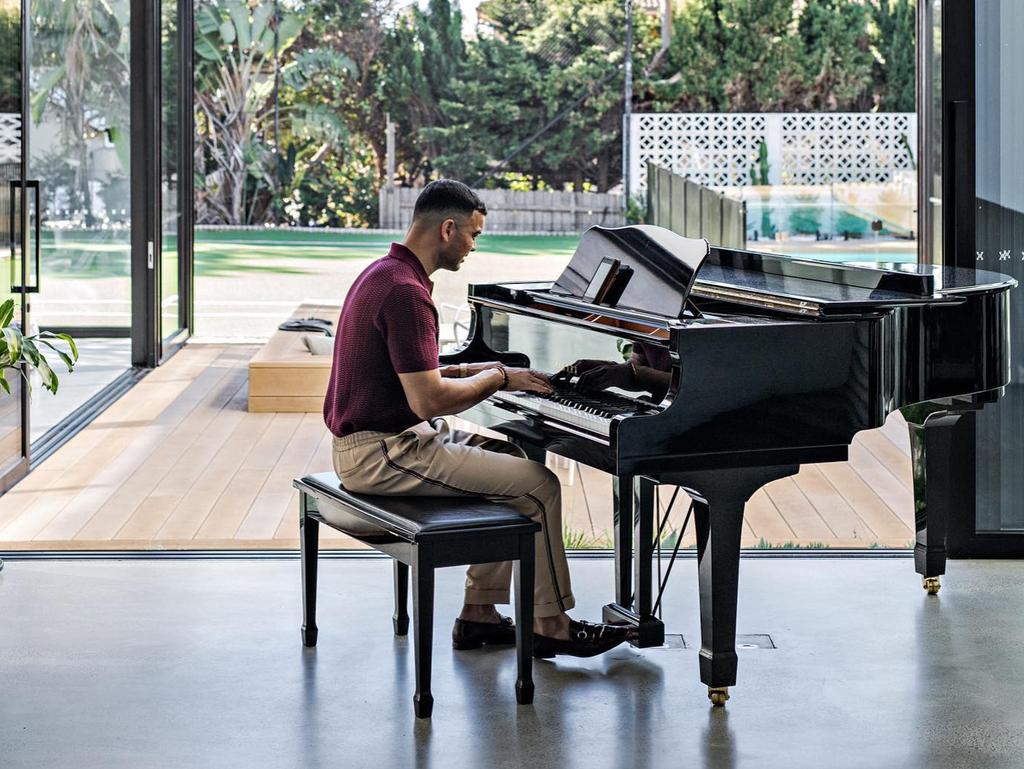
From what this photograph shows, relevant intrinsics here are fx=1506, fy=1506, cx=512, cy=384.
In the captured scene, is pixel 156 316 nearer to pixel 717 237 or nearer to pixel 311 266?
pixel 717 237

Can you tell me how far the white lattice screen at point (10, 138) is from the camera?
5598 mm

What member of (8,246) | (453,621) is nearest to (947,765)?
(453,621)

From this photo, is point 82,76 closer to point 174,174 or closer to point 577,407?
point 174,174

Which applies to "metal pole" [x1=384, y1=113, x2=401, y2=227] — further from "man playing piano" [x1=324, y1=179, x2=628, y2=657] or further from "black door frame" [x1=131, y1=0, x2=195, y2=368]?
"man playing piano" [x1=324, y1=179, x2=628, y2=657]

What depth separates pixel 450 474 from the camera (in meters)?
3.46

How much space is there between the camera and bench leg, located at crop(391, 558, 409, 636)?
3920mm

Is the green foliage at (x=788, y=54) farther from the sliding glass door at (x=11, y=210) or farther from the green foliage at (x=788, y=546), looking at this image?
the green foliage at (x=788, y=546)

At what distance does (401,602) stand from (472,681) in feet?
1.41

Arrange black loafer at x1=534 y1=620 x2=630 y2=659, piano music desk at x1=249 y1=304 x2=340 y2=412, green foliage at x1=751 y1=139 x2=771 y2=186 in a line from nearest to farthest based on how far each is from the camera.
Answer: black loafer at x1=534 y1=620 x2=630 y2=659 < piano music desk at x1=249 y1=304 x2=340 y2=412 < green foliage at x1=751 y1=139 x2=771 y2=186

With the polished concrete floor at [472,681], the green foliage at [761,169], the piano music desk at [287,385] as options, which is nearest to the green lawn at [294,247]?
the green foliage at [761,169]

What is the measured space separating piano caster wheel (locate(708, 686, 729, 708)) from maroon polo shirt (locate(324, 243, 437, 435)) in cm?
92

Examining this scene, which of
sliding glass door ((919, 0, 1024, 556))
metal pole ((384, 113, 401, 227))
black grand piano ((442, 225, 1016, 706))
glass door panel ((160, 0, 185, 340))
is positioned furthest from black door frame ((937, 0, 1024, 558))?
metal pole ((384, 113, 401, 227))

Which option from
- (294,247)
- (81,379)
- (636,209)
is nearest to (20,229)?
(81,379)

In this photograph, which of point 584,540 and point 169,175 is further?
point 169,175
